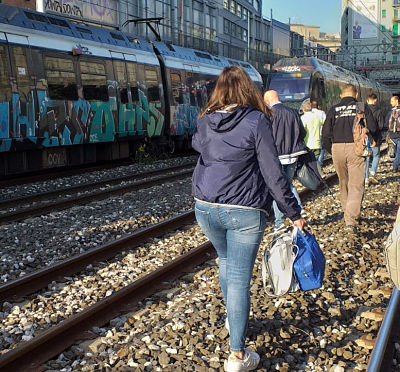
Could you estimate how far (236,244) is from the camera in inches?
139

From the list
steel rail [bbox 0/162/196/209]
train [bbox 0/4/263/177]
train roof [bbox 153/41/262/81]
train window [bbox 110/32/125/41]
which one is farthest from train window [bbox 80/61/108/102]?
train roof [bbox 153/41/262/81]

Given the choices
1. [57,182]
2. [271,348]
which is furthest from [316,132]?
[271,348]

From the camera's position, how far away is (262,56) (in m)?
58.9

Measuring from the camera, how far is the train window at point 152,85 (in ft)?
55.2

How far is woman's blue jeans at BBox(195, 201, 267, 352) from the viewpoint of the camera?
3473mm

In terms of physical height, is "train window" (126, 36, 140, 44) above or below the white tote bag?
above

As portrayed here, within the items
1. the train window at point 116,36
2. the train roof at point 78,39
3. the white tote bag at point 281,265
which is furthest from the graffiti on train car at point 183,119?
the white tote bag at point 281,265

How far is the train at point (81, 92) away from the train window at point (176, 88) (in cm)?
3

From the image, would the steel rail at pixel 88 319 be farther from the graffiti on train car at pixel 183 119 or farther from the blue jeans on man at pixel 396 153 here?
the graffiti on train car at pixel 183 119

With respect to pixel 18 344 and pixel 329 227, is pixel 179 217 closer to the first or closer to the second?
pixel 329 227

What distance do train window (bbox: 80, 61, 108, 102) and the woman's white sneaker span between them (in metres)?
11.2

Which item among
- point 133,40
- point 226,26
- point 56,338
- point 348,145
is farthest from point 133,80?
point 226,26

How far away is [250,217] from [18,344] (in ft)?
6.75

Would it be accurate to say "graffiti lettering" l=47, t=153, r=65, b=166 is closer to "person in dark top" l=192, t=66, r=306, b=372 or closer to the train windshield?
"person in dark top" l=192, t=66, r=306, b=372
